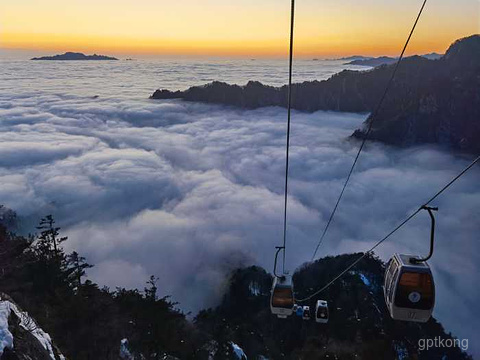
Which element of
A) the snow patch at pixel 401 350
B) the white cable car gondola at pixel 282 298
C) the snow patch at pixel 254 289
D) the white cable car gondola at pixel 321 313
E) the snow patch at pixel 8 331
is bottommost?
the snow patch at pixel 254 289

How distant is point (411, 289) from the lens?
9844 millimetres

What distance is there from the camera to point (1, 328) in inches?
338

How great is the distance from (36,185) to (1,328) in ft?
573

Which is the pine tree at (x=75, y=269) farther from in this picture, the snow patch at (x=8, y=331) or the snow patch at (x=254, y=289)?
the snow patch at (x=254, y=289)

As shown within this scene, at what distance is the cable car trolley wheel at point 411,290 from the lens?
9.64m

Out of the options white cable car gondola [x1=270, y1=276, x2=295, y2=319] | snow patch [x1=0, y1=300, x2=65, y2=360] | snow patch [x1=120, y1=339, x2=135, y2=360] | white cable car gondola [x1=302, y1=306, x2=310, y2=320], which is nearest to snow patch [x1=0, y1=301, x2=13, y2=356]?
snow patch [x1=0, y1=300, x2=65, y2=360]

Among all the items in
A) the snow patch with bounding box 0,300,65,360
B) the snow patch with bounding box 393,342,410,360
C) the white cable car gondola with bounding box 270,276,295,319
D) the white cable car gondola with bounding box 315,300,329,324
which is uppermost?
the snow patch with bounding box 0,300,65,360

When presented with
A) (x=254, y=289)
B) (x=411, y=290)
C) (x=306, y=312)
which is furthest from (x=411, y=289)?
(x=254, y=289)

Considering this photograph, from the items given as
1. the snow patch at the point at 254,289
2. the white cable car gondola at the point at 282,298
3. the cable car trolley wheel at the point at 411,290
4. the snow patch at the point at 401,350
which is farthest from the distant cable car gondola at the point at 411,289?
the snow patch at the point at 254,289

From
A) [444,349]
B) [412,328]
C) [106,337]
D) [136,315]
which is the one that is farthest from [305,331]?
[106,337]

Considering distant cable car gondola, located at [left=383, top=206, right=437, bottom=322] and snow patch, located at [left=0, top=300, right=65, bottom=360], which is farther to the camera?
distant cable car gondola, located at [left=383, top=206, right=437, bottom=322]

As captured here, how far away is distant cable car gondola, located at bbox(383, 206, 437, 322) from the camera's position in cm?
964

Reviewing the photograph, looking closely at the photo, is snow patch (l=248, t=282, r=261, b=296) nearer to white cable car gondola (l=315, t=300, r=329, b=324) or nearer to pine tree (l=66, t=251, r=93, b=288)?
white cable car gondola (l=315, t=300, r=329, b=324)

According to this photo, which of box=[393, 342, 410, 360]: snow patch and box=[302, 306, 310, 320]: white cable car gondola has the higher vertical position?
box=[302, 306, 310, 320]: white cable car gondola
